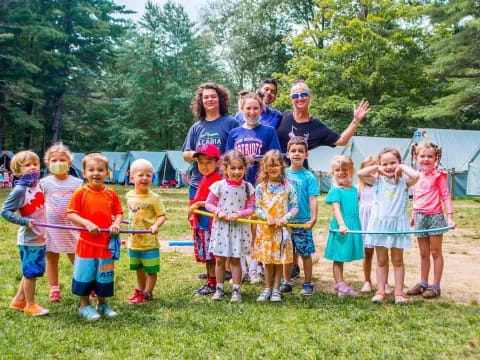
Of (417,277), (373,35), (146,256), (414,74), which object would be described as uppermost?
(373,35)

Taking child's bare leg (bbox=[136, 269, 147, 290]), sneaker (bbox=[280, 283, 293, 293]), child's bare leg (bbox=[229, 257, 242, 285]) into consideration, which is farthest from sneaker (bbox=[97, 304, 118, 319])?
sneaker (bbox=[280, 283, 293, 293])

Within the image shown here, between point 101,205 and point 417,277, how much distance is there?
12.8 feet

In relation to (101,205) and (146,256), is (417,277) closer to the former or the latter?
(146,256)

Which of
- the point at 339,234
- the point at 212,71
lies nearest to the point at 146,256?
the point at 339,234

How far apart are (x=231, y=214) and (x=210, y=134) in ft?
3.29

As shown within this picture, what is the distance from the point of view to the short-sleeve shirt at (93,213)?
4250 mm

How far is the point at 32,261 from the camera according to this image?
4.39 meters

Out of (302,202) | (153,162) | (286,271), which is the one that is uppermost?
(302,202)

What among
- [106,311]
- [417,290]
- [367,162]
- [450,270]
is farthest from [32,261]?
[450,270]

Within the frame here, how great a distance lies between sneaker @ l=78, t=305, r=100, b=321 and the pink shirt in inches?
133

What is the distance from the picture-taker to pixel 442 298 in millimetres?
4996

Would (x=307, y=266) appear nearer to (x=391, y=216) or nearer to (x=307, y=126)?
(x=391, y=216)

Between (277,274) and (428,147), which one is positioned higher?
(428,147)

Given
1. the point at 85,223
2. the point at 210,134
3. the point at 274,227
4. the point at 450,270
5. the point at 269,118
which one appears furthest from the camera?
the point at 450,270
